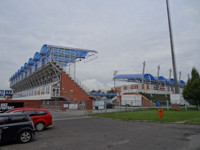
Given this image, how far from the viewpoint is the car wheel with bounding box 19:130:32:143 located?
7.55 metres

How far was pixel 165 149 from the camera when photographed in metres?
6.20

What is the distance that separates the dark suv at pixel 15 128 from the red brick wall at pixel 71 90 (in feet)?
95.3

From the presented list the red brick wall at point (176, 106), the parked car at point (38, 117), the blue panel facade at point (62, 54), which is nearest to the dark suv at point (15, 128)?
the parked car at point (38, 117)

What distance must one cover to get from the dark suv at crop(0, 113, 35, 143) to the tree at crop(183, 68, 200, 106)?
88.7 feet

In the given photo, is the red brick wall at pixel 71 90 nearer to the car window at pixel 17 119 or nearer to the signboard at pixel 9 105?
the signboard at pixel 9 105

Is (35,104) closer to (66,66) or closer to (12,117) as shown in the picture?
(12,117)

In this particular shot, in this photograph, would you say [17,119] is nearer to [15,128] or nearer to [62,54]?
[15,128]

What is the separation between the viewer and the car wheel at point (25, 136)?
7.55m

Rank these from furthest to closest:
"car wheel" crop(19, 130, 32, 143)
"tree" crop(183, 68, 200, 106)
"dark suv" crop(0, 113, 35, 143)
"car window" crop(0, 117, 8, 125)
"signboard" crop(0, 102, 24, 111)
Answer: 1. "tree" crop(183, 68, 200, 106)
2. "signboard" crop(0, 102, 24, 111)
3. "car wheel" crop(19, 130, 32, 143)
4. "car window" crop(0, 117, 8, 125)
5. "dark suv" crop(0, 113, 35, 143)

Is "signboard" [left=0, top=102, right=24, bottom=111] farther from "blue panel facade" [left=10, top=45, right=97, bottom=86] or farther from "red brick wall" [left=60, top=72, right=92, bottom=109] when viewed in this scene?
"blue panel facade" [left=10, top=45, right=97, bottom=86]

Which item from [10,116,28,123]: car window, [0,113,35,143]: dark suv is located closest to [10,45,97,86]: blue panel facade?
[10,116,28,123]: car window

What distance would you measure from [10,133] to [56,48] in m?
33.3

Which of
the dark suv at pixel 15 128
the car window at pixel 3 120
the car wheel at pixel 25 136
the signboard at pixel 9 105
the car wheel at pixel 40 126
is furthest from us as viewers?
the signboard at pixel 9 105

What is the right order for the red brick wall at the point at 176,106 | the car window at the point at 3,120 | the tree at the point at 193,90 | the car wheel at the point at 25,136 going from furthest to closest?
the tree at the point at 193,90
the red brick wall at the point at 176,106
the car wheel at the point at 25,136
the car window at the point at 3,120
